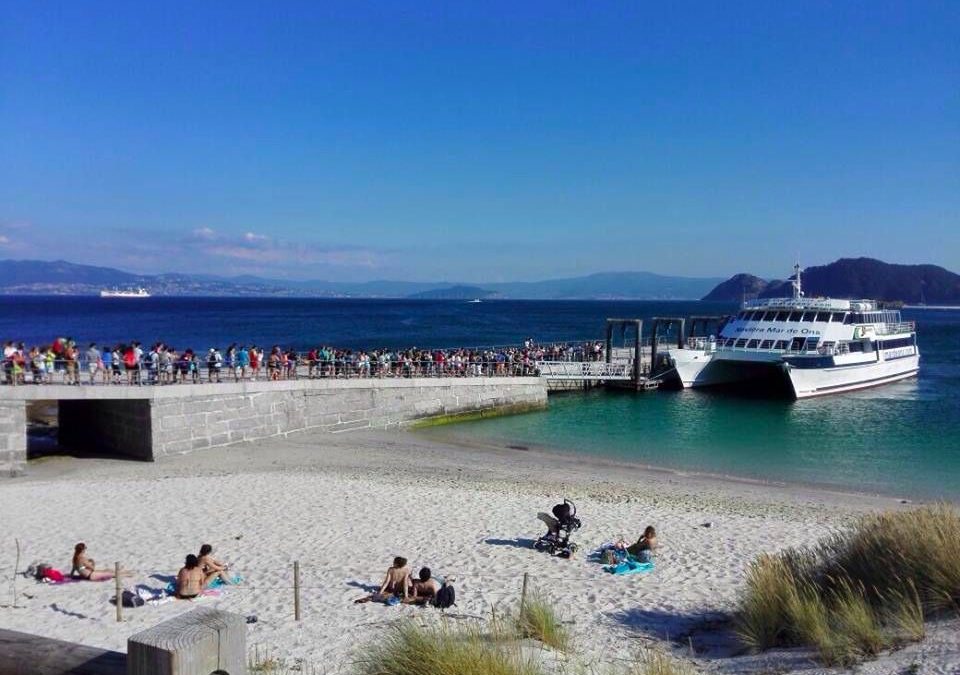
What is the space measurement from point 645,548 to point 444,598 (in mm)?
3738

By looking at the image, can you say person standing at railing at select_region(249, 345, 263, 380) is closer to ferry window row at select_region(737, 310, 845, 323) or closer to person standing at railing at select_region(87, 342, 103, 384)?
person standing at railing at select_region(87, 342, 103, 384)

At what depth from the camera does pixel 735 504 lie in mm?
18156

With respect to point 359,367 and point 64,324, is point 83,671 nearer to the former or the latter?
point 359,367

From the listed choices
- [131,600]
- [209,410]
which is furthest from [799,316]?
[131,600]

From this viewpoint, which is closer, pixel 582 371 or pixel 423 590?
pixel 423 590

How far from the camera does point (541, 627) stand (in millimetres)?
7770

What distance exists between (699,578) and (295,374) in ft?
56.7

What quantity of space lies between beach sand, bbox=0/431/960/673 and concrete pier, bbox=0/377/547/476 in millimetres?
685

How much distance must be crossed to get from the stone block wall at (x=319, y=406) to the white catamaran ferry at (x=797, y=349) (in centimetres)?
1202

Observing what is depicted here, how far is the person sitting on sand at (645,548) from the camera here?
12312mm

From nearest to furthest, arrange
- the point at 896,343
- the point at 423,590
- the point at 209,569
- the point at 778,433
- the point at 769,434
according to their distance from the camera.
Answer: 1. the point at 423,590
2. the point at 209,569
3. the point at 769,434
4. the point at 778,433
5. the point at 896,343

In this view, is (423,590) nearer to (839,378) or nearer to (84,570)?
(84,570)

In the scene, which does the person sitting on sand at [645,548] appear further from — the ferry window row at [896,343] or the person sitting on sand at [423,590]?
the ferry window row at [896,343]

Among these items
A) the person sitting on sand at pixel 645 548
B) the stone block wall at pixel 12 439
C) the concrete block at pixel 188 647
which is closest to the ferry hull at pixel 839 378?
the person sitting on sand at pixel 645 548
